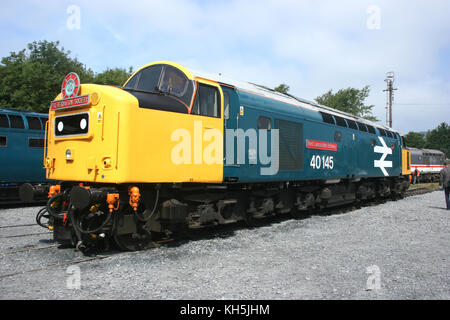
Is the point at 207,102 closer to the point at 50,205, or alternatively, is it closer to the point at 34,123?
the point at 50,205

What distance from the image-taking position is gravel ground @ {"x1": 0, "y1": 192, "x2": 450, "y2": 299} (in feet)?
13.8

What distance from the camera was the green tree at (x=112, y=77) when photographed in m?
30.3

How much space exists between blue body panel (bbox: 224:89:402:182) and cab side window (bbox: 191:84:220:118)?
432mm

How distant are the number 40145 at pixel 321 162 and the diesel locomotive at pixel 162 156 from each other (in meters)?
0.83

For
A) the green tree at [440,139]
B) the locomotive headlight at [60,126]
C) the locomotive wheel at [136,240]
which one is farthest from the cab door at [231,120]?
the green tree at [440,139]

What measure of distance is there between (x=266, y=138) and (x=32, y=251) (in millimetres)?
5368

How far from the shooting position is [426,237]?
7730 millimetres

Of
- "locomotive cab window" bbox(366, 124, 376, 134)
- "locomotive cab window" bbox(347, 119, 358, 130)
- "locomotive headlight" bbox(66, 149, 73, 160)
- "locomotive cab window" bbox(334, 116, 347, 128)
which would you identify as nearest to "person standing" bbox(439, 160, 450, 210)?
"locomotive cab window" bbox(366, 124, 376, 134)

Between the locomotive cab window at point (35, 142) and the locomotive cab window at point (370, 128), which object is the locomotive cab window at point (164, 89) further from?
the locomotive cab window at point (370, 128)

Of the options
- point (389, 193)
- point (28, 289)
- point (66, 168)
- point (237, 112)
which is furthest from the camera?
point (389, 193)

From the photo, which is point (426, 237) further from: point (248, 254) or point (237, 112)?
point (237, 112)

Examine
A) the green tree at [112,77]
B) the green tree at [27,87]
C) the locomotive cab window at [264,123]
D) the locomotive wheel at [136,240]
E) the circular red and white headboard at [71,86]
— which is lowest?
the locomotive wheel at [136,240]
